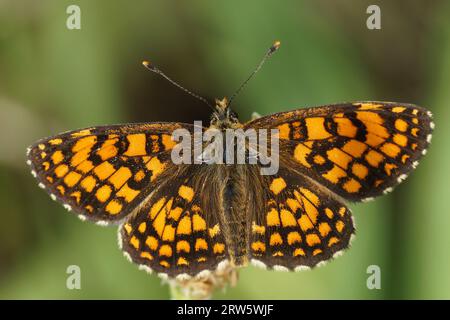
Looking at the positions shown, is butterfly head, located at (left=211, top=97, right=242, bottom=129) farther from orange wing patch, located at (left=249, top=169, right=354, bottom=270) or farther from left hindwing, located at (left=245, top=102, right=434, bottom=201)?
orange wing patch, located at (left=249, top=169, right=354, bottom=270)

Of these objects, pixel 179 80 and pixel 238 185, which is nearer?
pixel 238 185

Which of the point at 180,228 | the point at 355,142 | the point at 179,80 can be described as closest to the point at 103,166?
the point at 180,228

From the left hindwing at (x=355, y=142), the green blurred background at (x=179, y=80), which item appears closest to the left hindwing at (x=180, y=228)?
the left hindwing at (x=355, y=142)

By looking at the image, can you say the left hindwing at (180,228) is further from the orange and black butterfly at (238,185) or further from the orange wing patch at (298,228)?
the orange wing patch at (298,228)

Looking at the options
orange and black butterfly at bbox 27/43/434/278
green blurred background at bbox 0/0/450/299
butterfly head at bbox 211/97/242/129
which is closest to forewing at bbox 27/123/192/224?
orange and black butterfly at bbox 27/43/434/278

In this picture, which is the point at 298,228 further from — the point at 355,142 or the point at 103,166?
the point at 103,166

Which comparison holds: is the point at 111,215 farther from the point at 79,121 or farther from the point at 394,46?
the point at 394,46

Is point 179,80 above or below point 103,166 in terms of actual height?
above
